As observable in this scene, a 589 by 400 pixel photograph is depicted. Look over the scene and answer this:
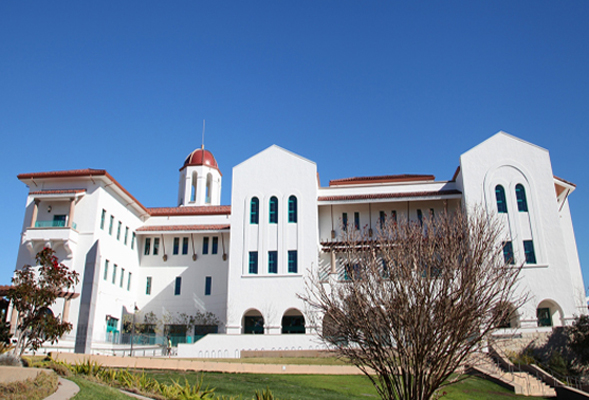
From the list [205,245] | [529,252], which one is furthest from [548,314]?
[205,245]

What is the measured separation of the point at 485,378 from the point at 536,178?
16435 millimetres

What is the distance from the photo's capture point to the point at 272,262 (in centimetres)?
3438

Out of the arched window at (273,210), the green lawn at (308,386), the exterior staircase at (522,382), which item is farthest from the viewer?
the arched window at (273,210)

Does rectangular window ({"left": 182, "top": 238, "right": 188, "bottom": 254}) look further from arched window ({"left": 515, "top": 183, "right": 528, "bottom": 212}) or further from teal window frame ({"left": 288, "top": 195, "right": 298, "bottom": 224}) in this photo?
arched window ({"left": 515, "top": 183, "right": 528, "bottom": 212})

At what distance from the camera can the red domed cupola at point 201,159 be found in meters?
53.2

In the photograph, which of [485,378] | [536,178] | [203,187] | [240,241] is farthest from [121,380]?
[203,187]

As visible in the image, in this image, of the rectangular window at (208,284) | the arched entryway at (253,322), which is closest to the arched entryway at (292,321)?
the arched entryway at (253,322)

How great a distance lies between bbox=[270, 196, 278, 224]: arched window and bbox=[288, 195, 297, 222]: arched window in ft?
3.00

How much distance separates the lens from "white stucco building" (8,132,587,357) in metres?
31.8

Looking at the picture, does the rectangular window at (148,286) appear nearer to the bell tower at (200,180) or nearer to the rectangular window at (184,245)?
the rectangular window at (184,245)

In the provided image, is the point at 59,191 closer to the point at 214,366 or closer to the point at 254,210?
the point at 254,210

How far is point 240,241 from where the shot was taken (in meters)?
35.0

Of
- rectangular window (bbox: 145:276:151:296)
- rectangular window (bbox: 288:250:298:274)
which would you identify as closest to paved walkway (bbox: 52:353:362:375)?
rectangular window (bbox: 288:250:298:274)

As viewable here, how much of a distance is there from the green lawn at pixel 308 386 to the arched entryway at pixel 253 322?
14668 mm
